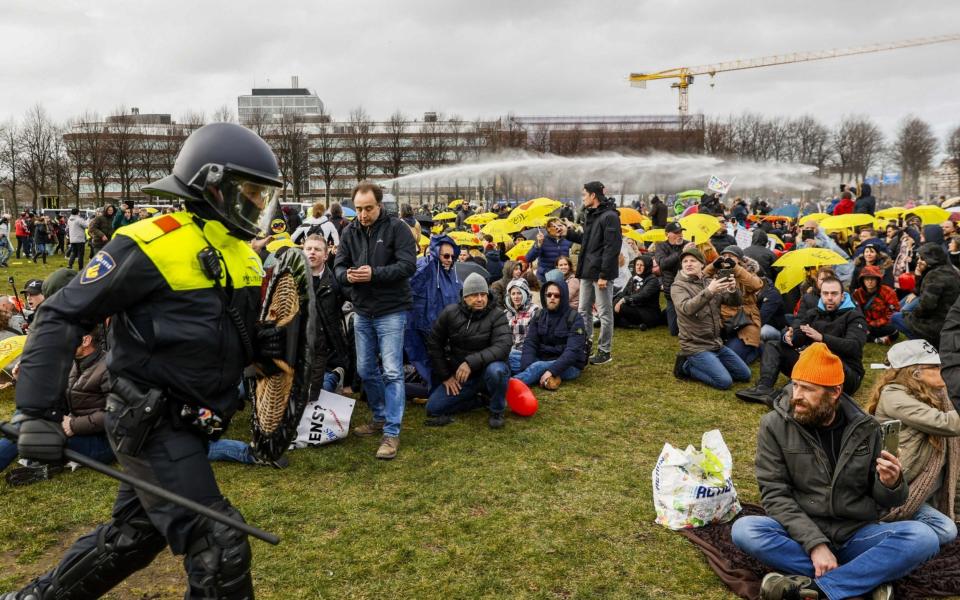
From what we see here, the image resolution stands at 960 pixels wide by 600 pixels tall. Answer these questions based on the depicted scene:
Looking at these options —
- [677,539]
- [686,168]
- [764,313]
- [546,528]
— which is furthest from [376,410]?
[686,168]

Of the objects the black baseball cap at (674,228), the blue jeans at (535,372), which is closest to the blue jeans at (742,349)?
the black baseball cap at (674,228)

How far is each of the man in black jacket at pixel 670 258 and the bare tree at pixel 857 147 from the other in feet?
189

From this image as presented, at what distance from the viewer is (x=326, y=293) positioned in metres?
6.62

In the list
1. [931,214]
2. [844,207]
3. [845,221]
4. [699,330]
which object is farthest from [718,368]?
[844,207]

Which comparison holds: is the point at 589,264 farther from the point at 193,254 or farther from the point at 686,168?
the point at 686,168

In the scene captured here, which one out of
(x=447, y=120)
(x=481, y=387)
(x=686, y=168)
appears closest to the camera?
(x=481, y=387)

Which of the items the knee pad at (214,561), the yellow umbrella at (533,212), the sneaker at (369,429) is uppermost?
the yellow umbrella at (533,212)

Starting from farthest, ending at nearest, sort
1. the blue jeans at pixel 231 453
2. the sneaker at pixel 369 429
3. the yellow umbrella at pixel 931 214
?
the yellow umbrella at pixel 931 214, the sneaker at pixel 369 429, the blue jeans at pixel 231 453

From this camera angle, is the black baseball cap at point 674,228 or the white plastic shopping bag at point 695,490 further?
the black baseball cap at point 674,228

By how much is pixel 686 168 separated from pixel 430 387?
1454 inches

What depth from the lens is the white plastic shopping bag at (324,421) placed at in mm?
5941

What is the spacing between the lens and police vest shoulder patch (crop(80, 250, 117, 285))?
8.42 feet

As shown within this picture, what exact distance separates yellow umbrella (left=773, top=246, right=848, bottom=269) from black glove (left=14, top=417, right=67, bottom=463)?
24.6 ft

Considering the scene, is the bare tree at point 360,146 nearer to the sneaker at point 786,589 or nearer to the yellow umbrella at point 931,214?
the yellow umbrella at point 931,214
